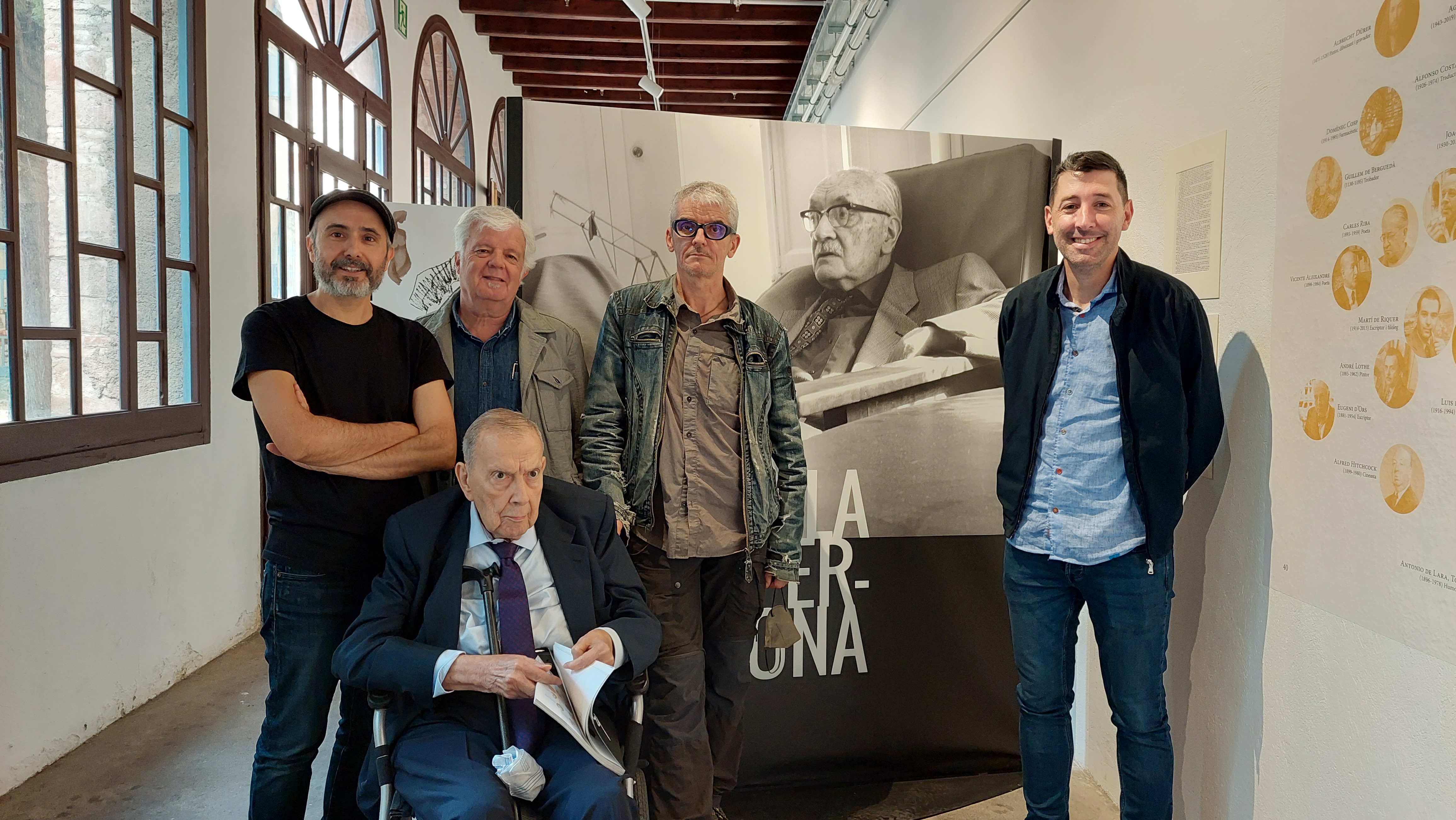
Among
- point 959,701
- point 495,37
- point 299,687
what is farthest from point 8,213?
point 495,37

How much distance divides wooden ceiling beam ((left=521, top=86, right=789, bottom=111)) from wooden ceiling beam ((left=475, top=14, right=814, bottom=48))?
1.59m

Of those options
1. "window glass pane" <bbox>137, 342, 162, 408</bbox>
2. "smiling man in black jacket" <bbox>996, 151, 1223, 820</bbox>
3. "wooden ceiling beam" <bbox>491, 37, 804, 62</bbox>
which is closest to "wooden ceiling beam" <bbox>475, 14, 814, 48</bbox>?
"wooden ceiling beam" <bbox>491, 37, 804, 62</bbox>

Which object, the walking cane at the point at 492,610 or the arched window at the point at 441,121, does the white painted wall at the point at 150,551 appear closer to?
the walking cane at the point at 492,610

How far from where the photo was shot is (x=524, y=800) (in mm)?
1704

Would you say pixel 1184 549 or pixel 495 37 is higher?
pixel 495 37

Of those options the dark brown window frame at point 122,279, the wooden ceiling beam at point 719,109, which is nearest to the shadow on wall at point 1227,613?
the dark brown window frame at point 122,279

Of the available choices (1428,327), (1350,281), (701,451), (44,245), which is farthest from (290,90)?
(1428,327)

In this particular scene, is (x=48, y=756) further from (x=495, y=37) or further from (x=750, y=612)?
(x=495, y=37)

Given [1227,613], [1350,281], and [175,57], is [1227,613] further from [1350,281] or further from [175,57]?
[175,57]

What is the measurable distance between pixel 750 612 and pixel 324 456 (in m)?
1.12

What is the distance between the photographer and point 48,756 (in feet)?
9.62

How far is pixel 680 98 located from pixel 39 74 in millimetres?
7503

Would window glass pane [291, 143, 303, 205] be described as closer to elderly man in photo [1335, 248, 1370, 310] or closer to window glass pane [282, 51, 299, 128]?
window glass pane [282, 51, 299, 128]

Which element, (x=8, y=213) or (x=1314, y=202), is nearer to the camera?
(x=1314, y=202)
